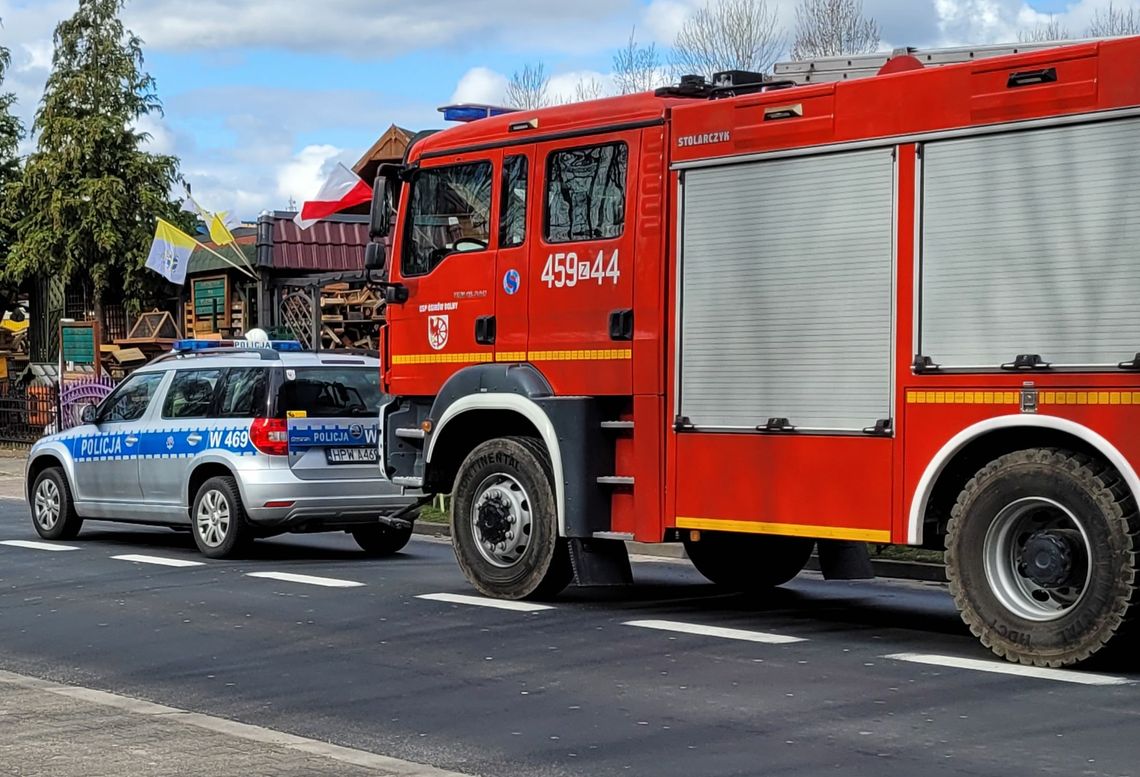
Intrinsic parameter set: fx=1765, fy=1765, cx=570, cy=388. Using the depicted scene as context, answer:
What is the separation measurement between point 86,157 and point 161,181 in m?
1.82

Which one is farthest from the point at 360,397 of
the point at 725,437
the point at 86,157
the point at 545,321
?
the point at 86,157

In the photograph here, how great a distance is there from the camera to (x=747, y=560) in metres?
12.3

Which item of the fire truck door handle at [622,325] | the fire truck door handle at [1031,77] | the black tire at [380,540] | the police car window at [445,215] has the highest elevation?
the fire truck door handle at [1031,77]

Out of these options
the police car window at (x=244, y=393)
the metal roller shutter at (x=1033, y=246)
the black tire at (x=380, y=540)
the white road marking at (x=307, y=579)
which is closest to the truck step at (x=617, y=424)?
the metal roller shutter at (x=1033, y=246)

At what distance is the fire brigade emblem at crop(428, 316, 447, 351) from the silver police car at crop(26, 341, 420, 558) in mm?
2027

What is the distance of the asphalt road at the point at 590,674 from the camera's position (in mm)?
6867

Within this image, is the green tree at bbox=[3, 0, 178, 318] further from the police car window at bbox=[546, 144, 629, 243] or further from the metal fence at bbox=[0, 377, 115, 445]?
the police car window at bbox=[546, 144, 629, 243]

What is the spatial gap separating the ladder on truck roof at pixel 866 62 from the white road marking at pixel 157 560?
6334 mm

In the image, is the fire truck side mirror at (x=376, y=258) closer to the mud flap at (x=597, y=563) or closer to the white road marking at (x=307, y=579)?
the white road marking at (x=307, y=579)

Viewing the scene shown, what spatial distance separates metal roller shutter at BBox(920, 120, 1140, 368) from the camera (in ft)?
27.4

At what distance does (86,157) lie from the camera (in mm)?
35094

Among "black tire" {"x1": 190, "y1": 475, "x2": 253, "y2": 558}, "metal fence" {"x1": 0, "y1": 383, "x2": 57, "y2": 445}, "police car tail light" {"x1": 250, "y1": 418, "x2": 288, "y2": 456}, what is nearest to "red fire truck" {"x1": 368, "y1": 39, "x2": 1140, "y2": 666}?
"police car tail light" {"x1": 250, "y1": 418, "x2": 288, "y2": 456}

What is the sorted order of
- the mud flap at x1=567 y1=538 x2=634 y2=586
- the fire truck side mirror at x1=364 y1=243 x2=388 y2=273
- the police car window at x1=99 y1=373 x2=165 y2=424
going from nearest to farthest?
the mud flap at x1=567 y1=538 x2=634 y2=586 → the fire truck side mirror at x1=364 y1=243 x2=388 y2=273 → the police car window at x1=99 y1=373 x2=165 y2=424

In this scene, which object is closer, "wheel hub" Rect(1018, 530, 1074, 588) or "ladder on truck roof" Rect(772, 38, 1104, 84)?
"wheel hub" Rect(1018, 530, 1074, 588)
